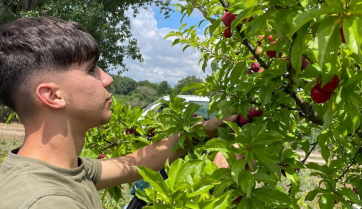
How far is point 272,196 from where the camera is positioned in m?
1.03

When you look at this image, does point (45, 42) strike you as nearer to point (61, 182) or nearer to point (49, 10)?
point (61, 182)

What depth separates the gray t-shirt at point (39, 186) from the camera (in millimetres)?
858

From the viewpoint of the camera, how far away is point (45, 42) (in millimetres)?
1152

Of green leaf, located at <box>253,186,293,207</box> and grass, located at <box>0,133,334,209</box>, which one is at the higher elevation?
green leaf, located at <box>253,186,293,207</box>

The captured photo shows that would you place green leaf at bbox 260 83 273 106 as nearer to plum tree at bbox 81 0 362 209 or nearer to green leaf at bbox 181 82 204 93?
plum tree at bbox 81 0 362 209

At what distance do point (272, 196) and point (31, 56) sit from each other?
0.89m

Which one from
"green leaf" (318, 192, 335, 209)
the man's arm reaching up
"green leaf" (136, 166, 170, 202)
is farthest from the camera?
the man's arm reaching up

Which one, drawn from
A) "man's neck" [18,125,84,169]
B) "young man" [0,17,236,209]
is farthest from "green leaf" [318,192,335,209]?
"man's neck" [18,125,84,169]

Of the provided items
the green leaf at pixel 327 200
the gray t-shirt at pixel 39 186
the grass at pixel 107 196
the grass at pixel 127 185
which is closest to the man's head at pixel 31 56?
the gray t-shirt at pixel 39 186

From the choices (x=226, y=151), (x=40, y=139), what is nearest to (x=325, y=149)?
(x=226, y=151)

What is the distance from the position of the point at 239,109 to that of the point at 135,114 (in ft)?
2.21

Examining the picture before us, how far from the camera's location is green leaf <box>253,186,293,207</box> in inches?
40.1

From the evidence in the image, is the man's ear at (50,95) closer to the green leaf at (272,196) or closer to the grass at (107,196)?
the green leaf at (272,196)

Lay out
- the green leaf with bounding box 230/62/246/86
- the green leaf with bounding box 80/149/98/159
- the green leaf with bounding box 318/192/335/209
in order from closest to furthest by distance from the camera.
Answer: the green leaf with bounding box 318/192/335/209, the green leaf with bounding box 230/62/246/86, the green leaf with bounding box 80/149/98/159
